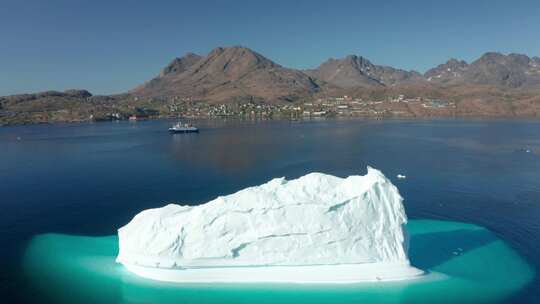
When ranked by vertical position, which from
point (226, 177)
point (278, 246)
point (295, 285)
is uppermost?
point (278, 246)

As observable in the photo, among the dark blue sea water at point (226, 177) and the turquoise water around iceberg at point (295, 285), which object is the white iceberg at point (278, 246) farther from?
the dark blue sea water at point (226, 177)

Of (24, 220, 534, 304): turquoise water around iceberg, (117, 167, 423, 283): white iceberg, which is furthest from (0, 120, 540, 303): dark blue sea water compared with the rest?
(117, 167, 423, 283): white iceberg

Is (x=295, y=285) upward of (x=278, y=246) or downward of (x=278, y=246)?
downward

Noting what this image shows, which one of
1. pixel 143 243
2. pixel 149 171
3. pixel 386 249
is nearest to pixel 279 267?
pixel 386 249

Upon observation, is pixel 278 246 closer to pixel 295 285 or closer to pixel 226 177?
pixel 295 285

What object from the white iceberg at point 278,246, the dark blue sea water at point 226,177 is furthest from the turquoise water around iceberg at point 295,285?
the dark blue sea water at point 226,177

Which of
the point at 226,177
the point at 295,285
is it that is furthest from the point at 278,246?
the point at 226,177

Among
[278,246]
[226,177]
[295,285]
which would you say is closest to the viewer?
[295,285]

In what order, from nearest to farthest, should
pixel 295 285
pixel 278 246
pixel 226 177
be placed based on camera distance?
1. pixel 295 285
2. pixel 278 246
3. pixel 226 177
